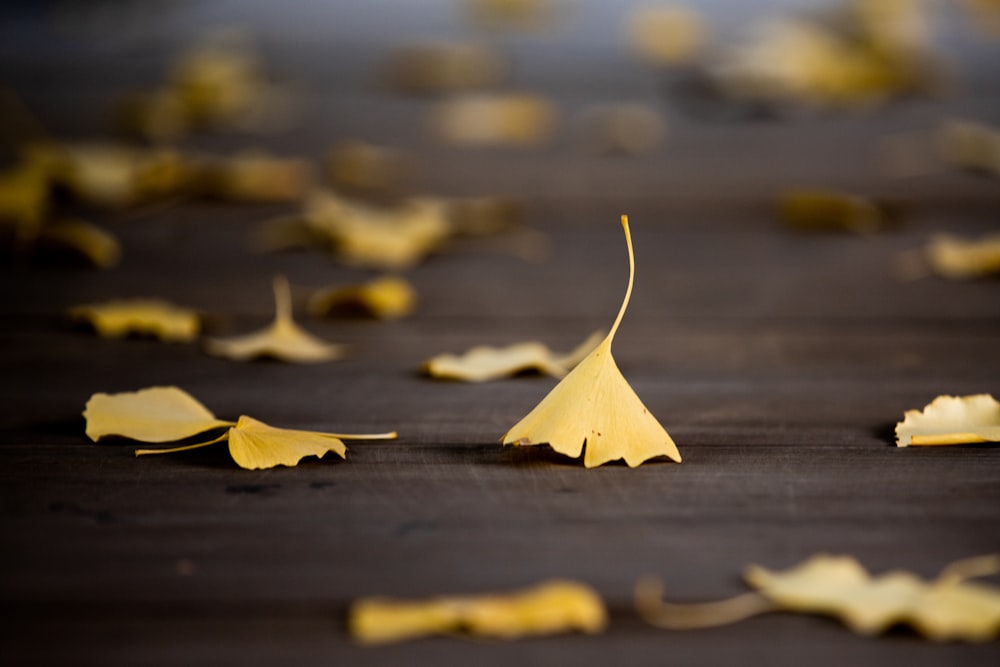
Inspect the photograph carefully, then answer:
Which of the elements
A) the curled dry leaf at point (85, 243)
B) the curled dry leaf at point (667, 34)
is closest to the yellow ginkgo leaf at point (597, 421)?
the curled dry leaf at point (85, 243)

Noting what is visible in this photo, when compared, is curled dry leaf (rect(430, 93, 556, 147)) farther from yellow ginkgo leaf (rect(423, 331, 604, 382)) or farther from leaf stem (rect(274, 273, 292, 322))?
yellow ginkgo leaf (rect(423, 331, 604, 382))

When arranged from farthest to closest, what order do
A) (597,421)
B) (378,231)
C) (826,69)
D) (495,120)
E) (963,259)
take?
(826,69) < (495,120) < (378,231) < (963,259) < (597,421)

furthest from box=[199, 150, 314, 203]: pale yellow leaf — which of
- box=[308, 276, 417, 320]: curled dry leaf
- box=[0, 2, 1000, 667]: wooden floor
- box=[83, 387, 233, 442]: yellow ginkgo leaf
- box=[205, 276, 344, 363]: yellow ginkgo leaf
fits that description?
box=[83, 387, 233, 442]: yellow ginkgo leaf

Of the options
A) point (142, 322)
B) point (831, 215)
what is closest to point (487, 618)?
point (142, 322)

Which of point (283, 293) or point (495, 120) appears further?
point (495, 120)

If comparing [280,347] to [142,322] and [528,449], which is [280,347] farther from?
[528,449]

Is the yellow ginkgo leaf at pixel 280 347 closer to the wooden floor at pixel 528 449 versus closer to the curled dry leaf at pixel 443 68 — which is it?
the wooden floor at pixel 528 449
